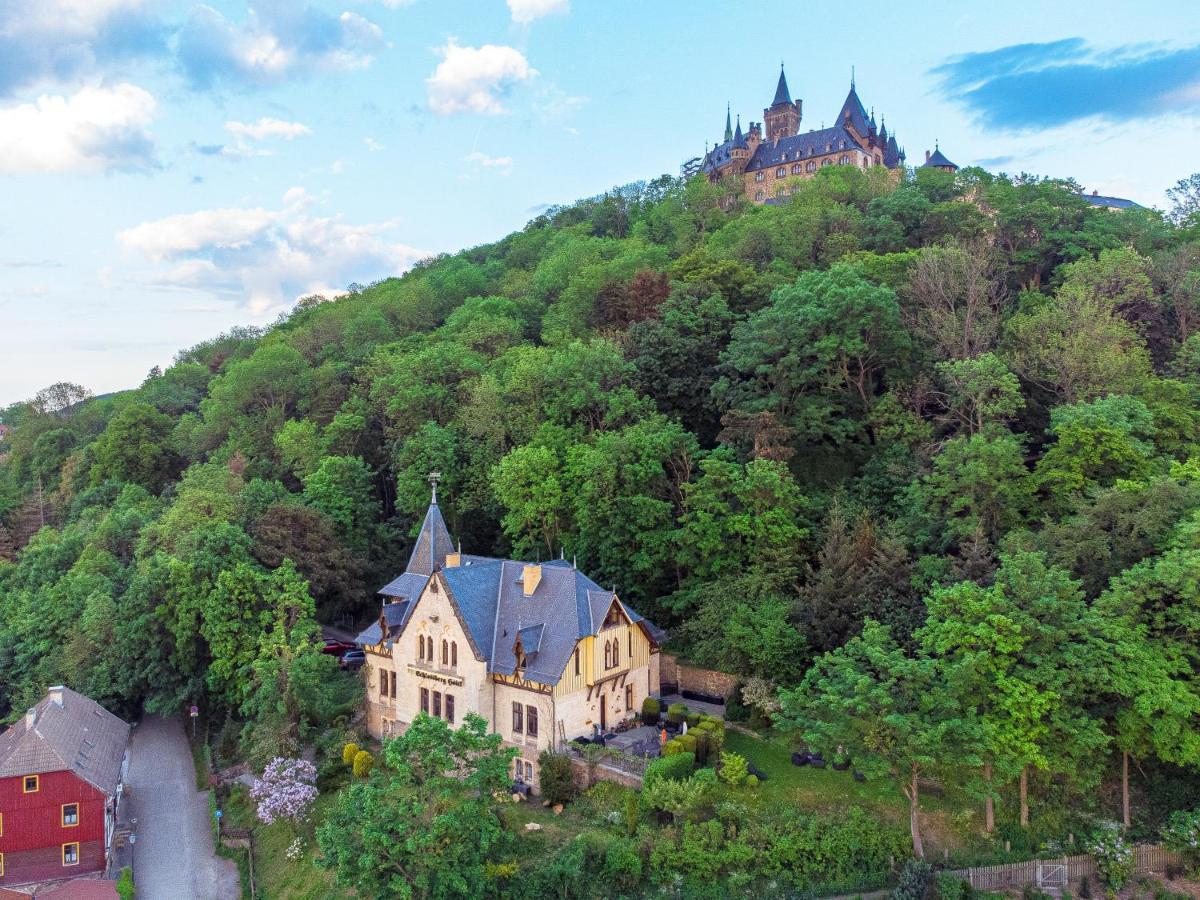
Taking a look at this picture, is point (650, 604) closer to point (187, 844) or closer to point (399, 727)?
point (399, 727)

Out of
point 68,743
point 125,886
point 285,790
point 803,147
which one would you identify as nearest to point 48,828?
point 68,743

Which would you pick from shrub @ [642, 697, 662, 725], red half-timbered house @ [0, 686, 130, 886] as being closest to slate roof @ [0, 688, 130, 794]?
red half-timbered house @ [0, 686, 130, 886]

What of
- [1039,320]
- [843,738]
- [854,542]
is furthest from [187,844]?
[1039,320]

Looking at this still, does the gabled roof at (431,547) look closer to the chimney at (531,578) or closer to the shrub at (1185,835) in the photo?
the chimney at (531,578)

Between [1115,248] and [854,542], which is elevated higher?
[1115,248]

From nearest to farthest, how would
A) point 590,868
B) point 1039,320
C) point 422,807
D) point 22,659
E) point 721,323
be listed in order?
point 422,807 < point 590,868 < point 1039,320 < point 22,659 < point 721,323

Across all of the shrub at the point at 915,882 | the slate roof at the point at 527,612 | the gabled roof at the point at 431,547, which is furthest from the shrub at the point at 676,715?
the gabled roof at the point at 431,547

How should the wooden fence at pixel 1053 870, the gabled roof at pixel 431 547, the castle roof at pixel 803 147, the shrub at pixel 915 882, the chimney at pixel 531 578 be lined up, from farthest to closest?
1. the castle roof at pixel 803 147
2. the gabled roof at pixel 431 547
3. the chimney at pixel 531 578
4. the wooden fence at pixel 1053 870
5. the shrub at pixel 915 882
